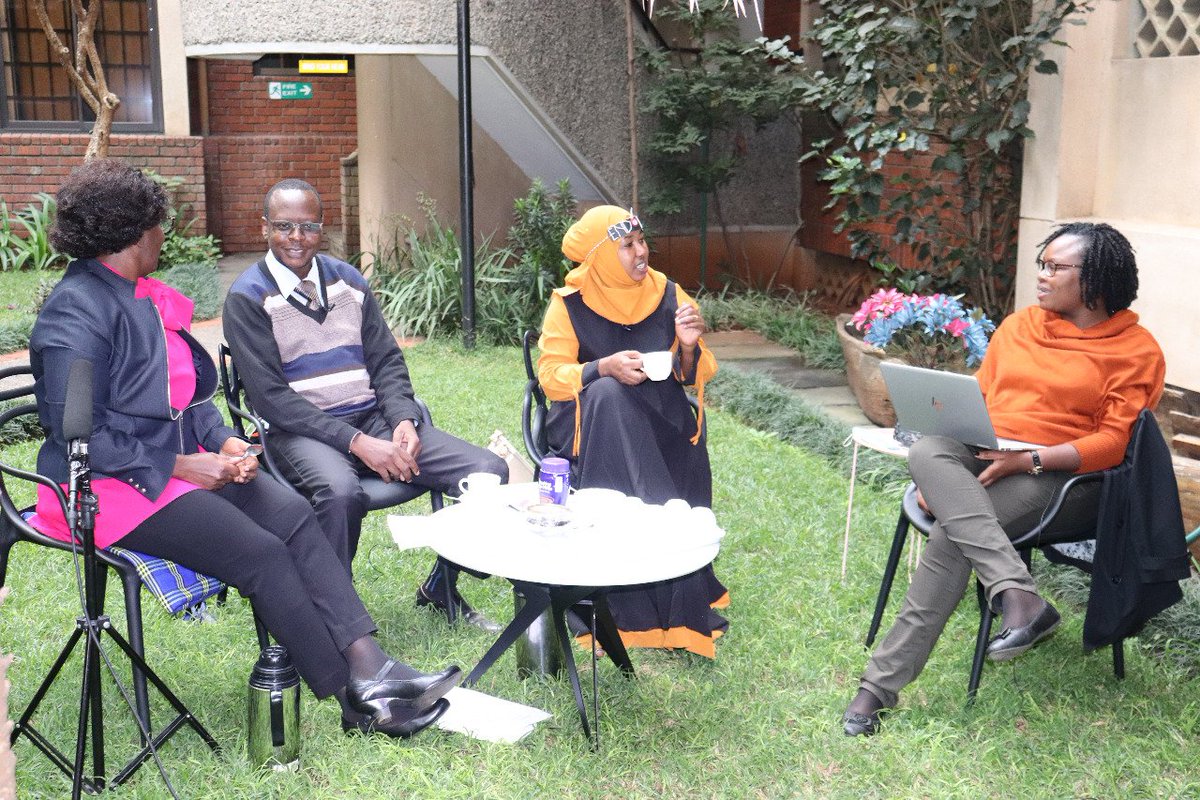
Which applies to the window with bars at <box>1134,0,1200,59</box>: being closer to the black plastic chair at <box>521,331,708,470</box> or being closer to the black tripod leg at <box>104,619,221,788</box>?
the black plastic chair at <box>521,331,708,470</box>

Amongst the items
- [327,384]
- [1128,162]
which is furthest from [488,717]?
[1128,162]

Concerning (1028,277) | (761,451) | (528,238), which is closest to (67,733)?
(761,451)

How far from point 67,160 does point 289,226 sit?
10512 mm

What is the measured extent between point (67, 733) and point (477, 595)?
1.51 meters

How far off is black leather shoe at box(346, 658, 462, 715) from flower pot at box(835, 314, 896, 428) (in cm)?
378

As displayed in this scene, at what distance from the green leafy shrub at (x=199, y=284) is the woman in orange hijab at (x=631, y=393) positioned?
617cm

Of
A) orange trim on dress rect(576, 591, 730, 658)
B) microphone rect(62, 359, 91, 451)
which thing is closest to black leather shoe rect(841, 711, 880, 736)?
orange trim on dress rect(576, 591, 730, 658)

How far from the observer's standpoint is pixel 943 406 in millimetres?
3783

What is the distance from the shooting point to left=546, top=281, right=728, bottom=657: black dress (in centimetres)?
396

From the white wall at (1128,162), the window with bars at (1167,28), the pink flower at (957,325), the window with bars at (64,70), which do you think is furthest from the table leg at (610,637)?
the window with bars at (64,70)

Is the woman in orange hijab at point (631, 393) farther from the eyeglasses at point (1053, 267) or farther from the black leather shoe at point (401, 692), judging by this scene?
the eyeglasses at point (1053, 267)

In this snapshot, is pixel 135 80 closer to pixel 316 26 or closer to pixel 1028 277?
pixel 316 26

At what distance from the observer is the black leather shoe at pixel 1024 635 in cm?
342

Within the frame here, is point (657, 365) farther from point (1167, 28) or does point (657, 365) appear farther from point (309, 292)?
point (1167, 28)
